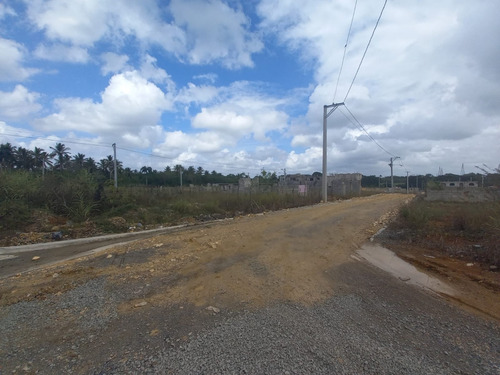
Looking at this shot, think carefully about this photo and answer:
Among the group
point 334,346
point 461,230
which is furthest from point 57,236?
point 461,230

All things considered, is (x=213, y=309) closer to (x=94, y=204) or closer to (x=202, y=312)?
(x=202, y=312)

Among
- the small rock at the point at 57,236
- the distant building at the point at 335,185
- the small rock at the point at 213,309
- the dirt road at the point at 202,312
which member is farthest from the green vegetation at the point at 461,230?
the distant building at the point at 335,185

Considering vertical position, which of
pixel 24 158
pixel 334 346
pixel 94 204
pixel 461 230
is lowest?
pixel 334 346

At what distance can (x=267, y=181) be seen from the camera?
3694cm

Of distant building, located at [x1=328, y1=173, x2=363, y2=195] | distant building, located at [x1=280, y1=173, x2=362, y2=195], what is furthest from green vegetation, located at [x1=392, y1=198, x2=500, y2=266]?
distant building, located at [x1=328, y1=173, x2=363, y2=195]

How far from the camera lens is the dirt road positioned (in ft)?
9.45

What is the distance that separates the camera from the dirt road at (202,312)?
9.45 feet

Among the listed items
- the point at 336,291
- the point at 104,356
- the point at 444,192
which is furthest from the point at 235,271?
the point at 444,192

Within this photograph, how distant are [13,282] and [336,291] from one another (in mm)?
5571

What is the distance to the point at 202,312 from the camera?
3926 millimetres

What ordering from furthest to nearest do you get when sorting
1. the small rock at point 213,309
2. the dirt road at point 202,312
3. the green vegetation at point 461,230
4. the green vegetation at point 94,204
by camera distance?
the green vegetation at point 94,204
the green vegetation at point 461,230
the small rock at point 213,309
the dirt road at point 202,312

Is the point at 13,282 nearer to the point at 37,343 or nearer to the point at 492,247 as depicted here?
the point at 37,343

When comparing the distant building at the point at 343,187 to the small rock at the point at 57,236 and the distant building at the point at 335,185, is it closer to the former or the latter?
the distant building at the point at 335,185

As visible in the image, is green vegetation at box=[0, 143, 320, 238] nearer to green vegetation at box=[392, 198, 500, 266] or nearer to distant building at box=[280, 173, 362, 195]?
distant building at box=[280, 173, 362, 195]
